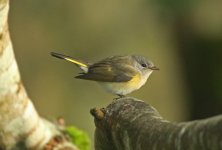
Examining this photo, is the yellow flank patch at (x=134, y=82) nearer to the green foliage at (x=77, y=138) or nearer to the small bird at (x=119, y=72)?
the small bird at (x=119, y=72)

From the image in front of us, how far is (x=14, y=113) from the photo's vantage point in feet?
21.6

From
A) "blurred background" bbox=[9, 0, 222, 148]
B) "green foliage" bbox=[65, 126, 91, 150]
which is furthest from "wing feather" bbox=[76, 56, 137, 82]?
"blurred background" bbox=[9, 0, 222, 148]

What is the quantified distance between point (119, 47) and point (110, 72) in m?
5.79

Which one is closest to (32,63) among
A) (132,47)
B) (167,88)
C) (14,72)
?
(132,47)

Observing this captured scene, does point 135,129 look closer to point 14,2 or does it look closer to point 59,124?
point 59,124

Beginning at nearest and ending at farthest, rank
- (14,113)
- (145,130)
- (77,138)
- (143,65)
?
(145,130) → (14,113) → (77,138) → (143,65)

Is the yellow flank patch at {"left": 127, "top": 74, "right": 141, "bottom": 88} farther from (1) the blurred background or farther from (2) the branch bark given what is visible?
(1) the blurred background

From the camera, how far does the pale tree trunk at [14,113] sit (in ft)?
20.2

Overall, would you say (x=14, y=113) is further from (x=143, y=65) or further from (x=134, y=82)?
(x=143, y=65)

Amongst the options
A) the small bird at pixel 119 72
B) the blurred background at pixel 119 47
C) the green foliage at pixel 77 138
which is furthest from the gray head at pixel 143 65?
the blurred background at pixel 119 47

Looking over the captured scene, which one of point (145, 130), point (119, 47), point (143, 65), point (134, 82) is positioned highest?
point (145, 130)

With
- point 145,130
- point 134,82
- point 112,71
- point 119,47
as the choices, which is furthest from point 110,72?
point 119,47

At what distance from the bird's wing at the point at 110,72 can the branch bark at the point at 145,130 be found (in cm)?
236

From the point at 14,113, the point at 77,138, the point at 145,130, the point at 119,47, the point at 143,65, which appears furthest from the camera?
the point at 119,47
